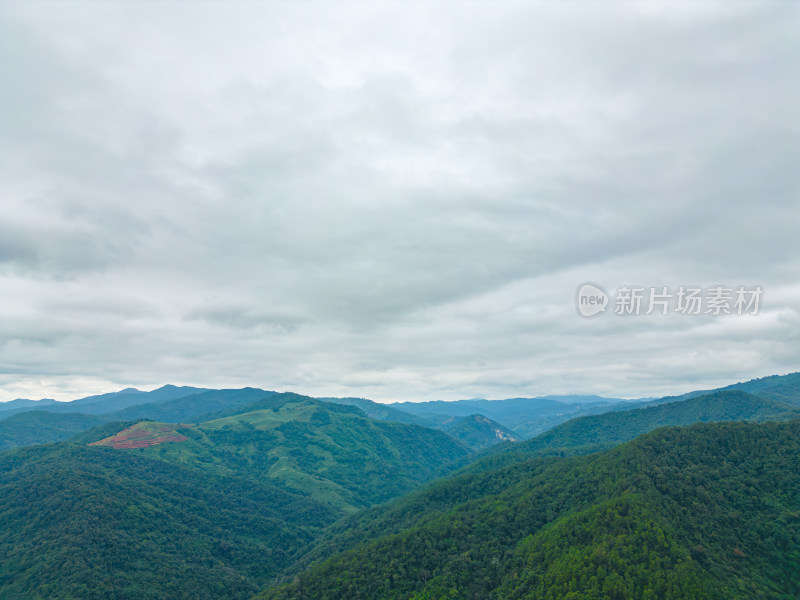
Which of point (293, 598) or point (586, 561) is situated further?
point (293, 598)

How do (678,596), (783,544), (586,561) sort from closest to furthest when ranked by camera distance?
(678,596)
(586,561)
(783,544)

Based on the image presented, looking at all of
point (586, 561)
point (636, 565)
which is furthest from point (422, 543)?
point (636, 565)

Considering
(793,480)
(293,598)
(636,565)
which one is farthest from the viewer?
(793,480)

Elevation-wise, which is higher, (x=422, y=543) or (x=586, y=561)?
(x=586, y=561)

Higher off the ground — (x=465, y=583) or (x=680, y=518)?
(x=680, y=518)

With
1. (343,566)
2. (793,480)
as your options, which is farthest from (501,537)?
(793,480)

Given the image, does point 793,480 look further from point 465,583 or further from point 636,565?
point 465,583

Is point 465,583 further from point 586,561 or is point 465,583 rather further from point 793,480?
point 793,480

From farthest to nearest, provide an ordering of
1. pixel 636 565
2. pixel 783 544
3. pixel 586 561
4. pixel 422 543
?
pixel 422 543 → pixel 783 544 → pixel 586 561 → pixel 636 565

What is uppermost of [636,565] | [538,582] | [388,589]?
[636,565]
